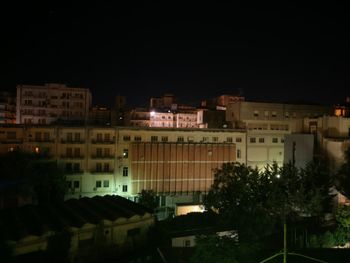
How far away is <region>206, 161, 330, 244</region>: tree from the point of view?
66.8 ft

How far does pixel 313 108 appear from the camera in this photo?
136 feet

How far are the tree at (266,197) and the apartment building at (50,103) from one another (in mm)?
28124

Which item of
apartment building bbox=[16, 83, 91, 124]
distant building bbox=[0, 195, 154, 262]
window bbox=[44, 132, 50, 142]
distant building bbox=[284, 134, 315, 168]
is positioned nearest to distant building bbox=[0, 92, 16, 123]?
apartment building bbox=[16, 83, 91, 124]

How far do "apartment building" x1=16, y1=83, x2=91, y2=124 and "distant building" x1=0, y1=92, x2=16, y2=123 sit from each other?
16.0ft

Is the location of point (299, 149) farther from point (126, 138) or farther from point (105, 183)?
point (105, 183)

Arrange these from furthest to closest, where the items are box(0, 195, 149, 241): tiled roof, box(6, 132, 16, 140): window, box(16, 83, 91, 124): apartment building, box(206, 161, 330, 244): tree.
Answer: box(16, 83, 91, 124): apartment building < box(6, 132, 16, 140): window < box(206, 161, 330, 244): tree < box(0, 195, 149, 241): tiled roof

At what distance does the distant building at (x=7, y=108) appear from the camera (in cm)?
5200

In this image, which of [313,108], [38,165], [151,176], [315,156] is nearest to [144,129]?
[151,176]

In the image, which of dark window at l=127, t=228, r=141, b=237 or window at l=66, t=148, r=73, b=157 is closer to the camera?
dark window at l=127, t=228, r=141, b=237

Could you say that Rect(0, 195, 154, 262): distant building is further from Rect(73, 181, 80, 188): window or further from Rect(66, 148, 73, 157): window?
Rect(66, 148, 73, 157): window

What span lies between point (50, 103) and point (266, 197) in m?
34.3

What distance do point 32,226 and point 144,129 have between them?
1641 centimetres

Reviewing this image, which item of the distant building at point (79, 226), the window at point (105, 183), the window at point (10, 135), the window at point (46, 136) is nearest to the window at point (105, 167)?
the window at point (105, 183)

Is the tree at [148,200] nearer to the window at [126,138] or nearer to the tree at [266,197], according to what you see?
the window at [126,138]
